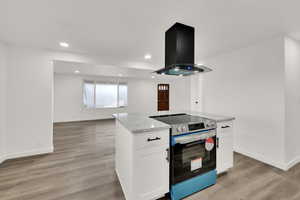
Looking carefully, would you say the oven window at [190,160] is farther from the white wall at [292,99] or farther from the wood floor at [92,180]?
the white wall at [292,99]

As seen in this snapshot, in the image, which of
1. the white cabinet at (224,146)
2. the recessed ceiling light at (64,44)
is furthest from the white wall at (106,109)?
the recessed ceiling light at (64,44)

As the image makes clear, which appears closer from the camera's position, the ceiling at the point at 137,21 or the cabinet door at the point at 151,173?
the cabinet door at the point at 151,173

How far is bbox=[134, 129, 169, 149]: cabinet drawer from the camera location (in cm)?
141

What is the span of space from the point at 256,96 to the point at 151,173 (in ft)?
8.76

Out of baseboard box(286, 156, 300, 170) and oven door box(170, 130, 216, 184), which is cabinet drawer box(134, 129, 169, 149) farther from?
baseboard box(286, 156, 300, 170)

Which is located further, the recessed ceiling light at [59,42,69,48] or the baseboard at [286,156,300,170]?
the recessed ceiling light at [59,42,69,48]

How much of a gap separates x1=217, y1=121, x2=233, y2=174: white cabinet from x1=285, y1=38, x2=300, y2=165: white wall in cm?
116

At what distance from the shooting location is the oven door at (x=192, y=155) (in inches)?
63.2

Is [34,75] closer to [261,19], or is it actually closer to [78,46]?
[78,46]

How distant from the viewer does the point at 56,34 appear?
90.4 inches

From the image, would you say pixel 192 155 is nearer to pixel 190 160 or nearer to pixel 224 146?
pixel 190 160

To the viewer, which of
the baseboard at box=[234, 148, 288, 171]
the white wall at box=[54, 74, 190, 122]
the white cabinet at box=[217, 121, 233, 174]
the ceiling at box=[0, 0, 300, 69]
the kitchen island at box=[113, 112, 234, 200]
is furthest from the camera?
the white wall at box=[54, 74, 190, 122]

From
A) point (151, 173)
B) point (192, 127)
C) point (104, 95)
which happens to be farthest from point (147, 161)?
point (104, 95)

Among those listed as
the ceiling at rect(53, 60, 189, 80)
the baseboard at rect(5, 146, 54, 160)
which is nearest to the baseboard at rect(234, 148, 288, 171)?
the ceiling at rect(53, 60, 189, 80)
